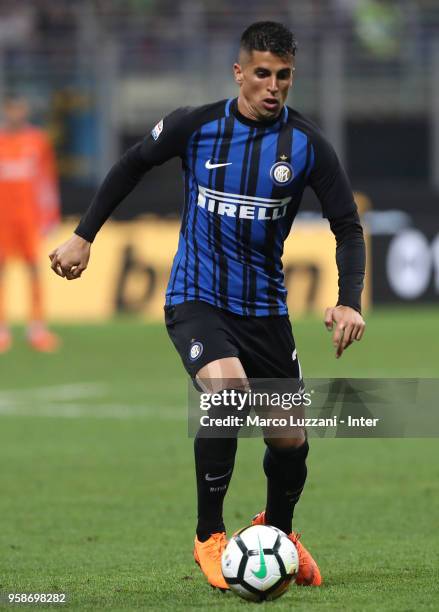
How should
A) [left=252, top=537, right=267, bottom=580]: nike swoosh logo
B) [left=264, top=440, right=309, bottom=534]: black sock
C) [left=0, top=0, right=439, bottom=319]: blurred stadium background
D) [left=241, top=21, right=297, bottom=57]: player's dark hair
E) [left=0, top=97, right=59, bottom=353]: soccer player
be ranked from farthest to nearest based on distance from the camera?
[left=0, top=0, right=439, bottom=319]: blurred stadium background < [left=0, top=97, right=59, bottom=353]: soccer player < [left=264, top=440, right=309, bottom=534]: black sock < [left=241, top=21, right=297, bottom=57]: player's dark hair < [left=252, top=537, right=267, bottom=580]: nike swoosh logo

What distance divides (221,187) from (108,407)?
20.3ft

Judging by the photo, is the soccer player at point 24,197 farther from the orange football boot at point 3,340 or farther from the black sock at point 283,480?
→ the black sock at point 283,480

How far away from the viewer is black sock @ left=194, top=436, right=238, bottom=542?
493 cm

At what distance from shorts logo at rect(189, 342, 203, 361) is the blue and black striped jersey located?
197 mm

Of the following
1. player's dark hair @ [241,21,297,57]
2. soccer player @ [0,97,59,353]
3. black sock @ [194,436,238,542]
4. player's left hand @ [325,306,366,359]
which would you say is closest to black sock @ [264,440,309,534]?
black sock @ [194,436,238,542]

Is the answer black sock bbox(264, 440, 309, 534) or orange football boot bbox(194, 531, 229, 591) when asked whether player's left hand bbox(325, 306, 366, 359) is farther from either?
orange football boot bbox(194, 531, 229, 591)

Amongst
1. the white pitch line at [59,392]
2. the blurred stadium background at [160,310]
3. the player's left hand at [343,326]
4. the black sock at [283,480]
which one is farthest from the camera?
A: the white pitch line at [59,392]

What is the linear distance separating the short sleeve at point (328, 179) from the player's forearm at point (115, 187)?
625mm

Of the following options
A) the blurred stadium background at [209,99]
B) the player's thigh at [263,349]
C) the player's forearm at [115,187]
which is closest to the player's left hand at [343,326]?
the player's thigh at [263,349]

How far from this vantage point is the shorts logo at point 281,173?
16.4 ft

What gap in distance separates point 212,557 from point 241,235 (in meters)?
1.15

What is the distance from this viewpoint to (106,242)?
58.1 feet

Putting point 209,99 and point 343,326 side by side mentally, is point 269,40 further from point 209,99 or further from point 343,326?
point 209,99

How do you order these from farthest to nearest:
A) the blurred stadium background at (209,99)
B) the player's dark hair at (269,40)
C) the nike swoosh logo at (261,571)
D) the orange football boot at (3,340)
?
the blurred stadium background at (209,99) < the orange football boot at (3,340) < the player's dark hair at (269,40) < the nike swoosh logo at (261,571)
